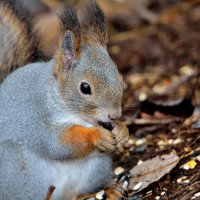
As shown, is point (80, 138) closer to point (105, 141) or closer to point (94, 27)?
point (105, 141)

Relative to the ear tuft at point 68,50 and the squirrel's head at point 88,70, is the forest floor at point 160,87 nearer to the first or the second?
the squirrel's head at point 88,70

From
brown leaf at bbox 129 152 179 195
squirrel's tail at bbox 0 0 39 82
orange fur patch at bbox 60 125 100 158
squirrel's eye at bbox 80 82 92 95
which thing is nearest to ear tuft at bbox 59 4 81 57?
squirrel's eye at bbox 80 82 92 95

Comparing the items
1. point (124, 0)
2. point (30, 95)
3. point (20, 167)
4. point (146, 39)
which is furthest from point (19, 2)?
point (124, 0)

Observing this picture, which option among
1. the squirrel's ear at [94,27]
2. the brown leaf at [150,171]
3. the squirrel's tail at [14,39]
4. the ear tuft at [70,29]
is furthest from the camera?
the squirrel's tail at [14,39]

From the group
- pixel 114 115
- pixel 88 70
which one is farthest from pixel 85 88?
pixel 114 115

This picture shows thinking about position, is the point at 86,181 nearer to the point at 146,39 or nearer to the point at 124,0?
the point at 146,39

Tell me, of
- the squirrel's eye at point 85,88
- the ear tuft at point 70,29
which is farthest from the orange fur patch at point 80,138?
the ear tuft at point 70,29
